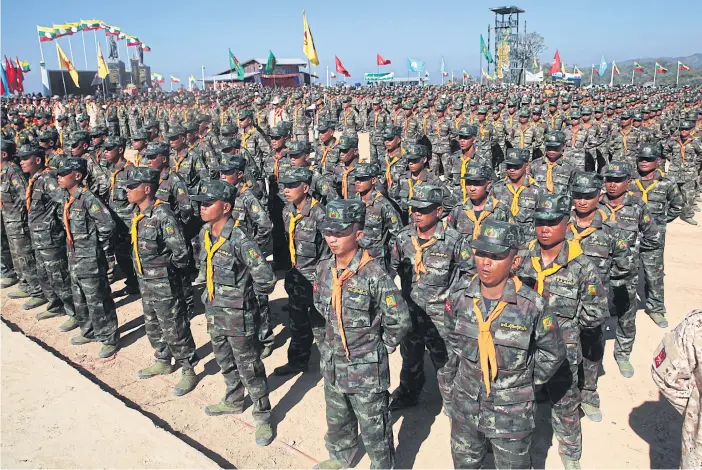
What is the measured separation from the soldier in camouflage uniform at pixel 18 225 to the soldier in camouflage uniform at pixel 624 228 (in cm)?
795

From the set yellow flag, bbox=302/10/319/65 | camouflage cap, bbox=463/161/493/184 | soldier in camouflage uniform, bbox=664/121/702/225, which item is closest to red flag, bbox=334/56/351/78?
yellow flag, bbox=302/10/319/65

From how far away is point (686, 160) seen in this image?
1068cm

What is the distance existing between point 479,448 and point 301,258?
2757 mm

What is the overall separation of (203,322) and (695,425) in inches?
234

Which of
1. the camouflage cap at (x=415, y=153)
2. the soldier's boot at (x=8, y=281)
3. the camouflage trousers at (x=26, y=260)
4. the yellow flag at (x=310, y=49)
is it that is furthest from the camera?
the yellow flag at (x=310, y=49)

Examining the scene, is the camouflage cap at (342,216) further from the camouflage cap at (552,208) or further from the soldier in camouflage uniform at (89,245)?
the soldier in camouflage uniform at (89,245)

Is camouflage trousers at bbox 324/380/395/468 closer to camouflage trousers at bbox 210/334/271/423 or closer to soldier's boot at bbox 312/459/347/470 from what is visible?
soldier's boot at bbox 312/459/347/470

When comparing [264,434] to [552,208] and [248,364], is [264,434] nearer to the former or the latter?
[248,364]

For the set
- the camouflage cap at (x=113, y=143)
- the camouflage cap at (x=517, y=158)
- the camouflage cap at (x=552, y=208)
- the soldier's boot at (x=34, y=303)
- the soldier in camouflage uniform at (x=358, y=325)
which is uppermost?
the camouflage cap at (x=113, y=143)

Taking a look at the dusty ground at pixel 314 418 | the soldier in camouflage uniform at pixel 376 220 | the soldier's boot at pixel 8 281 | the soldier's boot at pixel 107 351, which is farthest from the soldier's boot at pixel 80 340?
the soldier in camouflage uniform at pixel 376 220

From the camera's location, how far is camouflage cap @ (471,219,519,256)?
276 centimetres

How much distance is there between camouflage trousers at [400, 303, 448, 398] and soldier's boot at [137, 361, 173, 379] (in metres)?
2.84

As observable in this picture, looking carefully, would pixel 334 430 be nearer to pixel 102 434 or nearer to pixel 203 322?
pixel 102 434

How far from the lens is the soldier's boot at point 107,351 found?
6.04m
